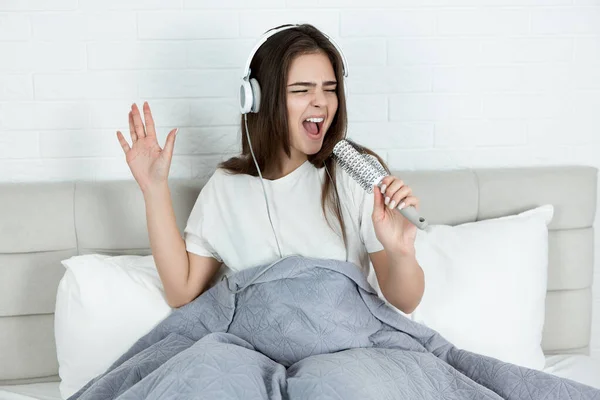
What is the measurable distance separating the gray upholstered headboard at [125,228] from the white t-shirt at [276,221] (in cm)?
16

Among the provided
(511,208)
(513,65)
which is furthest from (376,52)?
(511,208)

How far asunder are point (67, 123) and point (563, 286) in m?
1.38

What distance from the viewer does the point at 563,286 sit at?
1938 millimetres

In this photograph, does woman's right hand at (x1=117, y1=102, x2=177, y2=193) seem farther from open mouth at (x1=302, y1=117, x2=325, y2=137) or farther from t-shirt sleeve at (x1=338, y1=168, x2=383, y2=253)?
t-shirt sleeve at (x1=338, y1=168, x2=383, y2=253)

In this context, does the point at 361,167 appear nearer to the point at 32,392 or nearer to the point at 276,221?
the point at 276,221

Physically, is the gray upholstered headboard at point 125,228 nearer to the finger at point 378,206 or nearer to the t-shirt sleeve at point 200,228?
the t-shirt sleeve at point 200,228

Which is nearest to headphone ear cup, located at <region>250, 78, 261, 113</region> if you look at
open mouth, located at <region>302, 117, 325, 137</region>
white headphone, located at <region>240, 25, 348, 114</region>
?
white headphone, located at <region>240, 25, 348, 114</region>

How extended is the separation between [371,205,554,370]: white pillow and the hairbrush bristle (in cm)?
36

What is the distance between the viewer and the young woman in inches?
63.8

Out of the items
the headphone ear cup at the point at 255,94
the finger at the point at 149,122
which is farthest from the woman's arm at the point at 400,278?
the finger at the point at 149,122

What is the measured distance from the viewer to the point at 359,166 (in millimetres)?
1444

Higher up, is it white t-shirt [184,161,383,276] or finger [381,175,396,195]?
finger [381,175,396,195]

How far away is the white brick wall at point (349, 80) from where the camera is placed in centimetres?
188

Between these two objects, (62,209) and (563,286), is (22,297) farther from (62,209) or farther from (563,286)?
(563,286)
